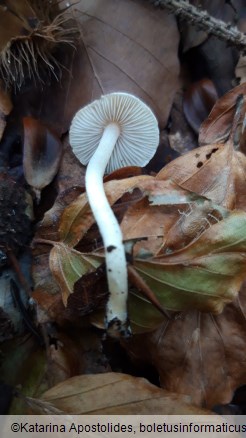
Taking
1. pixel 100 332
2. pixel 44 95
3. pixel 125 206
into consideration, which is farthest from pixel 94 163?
pixel 100 332

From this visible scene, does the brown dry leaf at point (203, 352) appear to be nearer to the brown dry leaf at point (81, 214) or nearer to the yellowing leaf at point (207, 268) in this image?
the yellowing leaf at point (207, 268)

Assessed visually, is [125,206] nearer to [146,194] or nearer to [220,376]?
[146,194]

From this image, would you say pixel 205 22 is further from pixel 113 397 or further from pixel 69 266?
pixel 113 397

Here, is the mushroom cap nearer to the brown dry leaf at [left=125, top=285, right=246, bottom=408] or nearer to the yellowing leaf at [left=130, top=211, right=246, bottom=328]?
the yellowing leaf at [left=130, top=211, right=246, bottom=328]

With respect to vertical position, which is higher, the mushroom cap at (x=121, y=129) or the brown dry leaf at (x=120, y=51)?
the brown dry leaf at (x=120, y=51)

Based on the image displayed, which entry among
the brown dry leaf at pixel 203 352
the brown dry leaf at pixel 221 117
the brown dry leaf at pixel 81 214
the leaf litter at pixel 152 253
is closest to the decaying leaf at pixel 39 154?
the leaf litter at pixel 152 253
